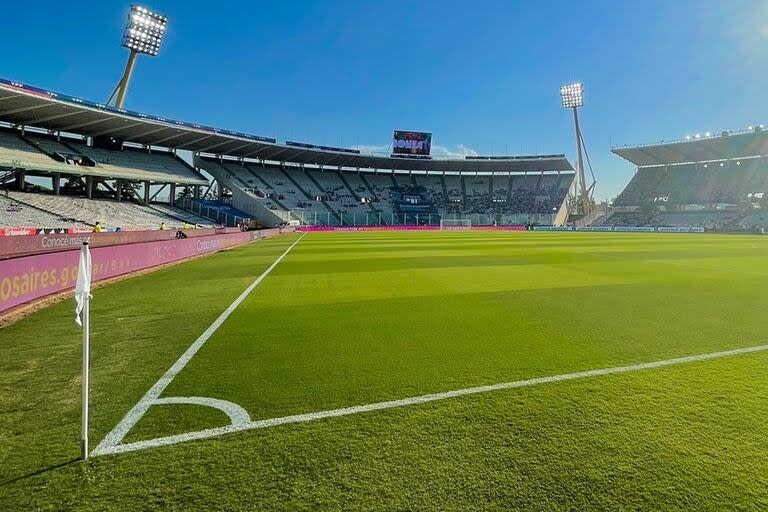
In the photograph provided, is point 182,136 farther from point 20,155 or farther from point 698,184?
point 698,184

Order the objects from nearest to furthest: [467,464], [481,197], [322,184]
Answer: [467,464] < [322,184] < [481,197]

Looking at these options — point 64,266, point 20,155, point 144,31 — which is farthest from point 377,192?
point 64,266

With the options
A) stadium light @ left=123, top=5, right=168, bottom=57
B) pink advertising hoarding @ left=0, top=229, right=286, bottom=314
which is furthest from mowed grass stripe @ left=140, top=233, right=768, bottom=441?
stadium light @ left=123, top=5, right=168, bottom=57

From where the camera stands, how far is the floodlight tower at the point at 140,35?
52.0 m

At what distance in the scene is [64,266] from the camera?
445 inches

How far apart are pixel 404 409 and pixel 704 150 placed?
8836 cm

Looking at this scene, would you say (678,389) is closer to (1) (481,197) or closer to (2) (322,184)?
(2) (322,184)

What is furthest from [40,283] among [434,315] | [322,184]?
[322,184]

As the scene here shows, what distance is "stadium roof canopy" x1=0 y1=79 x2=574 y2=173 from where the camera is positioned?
4304 cm

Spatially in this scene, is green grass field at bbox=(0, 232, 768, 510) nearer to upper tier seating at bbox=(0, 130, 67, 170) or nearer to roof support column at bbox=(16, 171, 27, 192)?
upper tier seating at bbox=(0, 130, 67, 170)

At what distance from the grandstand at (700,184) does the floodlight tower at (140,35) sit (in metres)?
77.2

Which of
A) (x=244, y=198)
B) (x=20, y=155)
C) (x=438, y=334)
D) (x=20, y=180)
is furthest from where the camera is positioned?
(x=244, y=198)

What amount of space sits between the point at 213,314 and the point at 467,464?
21.1ft

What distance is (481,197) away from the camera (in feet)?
296
